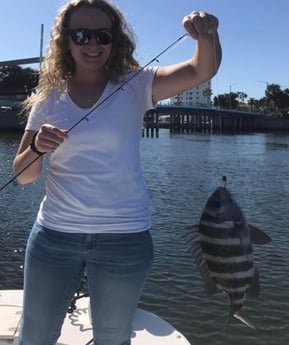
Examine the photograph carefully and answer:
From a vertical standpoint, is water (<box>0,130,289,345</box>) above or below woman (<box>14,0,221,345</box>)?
below

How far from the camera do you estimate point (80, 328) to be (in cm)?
474

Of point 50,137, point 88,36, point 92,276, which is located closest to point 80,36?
point 88,36

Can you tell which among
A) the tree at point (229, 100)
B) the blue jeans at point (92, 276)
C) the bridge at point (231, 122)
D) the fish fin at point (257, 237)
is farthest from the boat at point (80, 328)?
the tree at point (229, 100)

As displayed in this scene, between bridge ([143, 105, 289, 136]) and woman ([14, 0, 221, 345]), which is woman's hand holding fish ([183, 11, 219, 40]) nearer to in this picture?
woman ([14, 0, 221, 345])

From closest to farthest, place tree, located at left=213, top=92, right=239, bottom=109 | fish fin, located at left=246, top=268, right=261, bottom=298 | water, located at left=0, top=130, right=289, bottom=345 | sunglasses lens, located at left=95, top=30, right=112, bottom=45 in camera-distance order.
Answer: fish fin, located at left=246, top=268, right=261, bottom=298, sunglasses lens, located at left=95, top=30, right=112, bottom=45, water, located at left=0, top=130, right=289, bottom=345, tree, located at left=213, top=92, right=239, bottom=109

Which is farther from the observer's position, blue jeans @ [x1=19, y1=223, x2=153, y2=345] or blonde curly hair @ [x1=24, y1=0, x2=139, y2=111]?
blonde curly hair @ [x1=24, y1=0, x2=139, y2=111]

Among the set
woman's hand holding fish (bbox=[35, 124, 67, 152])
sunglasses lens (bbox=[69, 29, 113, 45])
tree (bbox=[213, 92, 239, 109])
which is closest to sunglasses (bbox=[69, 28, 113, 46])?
sunglasses lens (bbox=[69, 29, 113, 45])

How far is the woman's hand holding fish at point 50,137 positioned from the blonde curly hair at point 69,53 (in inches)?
14.9

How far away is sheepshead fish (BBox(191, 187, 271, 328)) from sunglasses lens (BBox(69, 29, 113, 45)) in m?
1.04

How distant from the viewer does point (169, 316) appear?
30.1ft

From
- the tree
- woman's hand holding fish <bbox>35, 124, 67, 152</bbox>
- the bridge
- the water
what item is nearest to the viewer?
woman's hand holding fish <bbox>35, 124, 67, 152</bbox>

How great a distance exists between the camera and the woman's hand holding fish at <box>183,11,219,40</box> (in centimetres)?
275

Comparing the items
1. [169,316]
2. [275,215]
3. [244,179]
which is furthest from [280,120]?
[169,316]

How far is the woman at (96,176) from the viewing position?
2.83 metres
